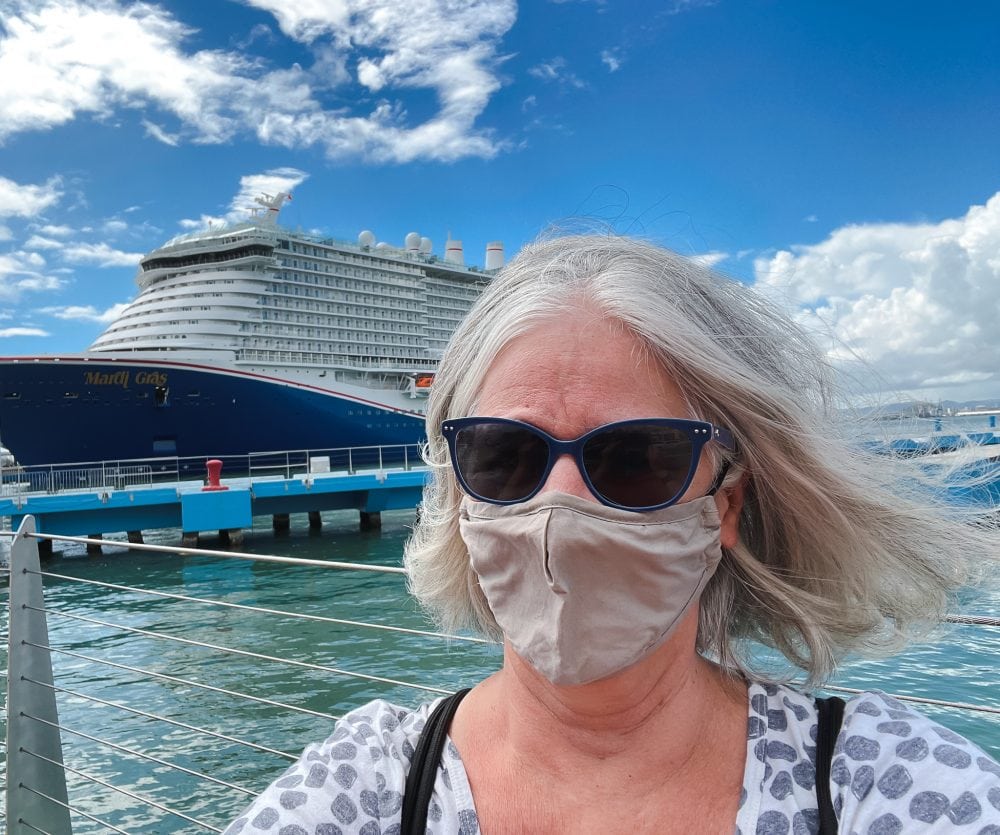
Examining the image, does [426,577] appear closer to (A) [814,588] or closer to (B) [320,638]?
(A) [814,588]

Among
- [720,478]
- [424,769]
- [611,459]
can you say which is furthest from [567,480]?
[424,769]

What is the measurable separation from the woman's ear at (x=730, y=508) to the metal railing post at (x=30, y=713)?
83.7 inches

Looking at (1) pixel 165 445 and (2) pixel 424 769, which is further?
(1) pixel 165 445

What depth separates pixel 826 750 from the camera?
0.91m

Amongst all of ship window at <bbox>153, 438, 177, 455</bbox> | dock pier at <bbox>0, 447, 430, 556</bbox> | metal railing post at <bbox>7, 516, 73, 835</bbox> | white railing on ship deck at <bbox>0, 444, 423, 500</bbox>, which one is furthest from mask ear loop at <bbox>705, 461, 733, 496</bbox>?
ship window at <bbox>153, 438, 177, 455</bbox>

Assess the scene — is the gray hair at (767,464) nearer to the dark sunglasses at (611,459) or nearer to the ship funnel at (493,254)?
the dark sunglasses at (611,459)

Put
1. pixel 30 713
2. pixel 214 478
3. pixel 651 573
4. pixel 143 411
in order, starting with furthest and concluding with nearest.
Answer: pixel 143 411, pixel 214 478, pixel 30 713, pixel 651 573

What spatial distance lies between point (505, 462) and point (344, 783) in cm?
48

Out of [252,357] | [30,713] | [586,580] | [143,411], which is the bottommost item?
[30,713]

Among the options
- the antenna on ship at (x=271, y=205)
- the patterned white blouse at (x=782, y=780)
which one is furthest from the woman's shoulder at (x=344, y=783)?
the antenna on ship at (x=271, y=205)

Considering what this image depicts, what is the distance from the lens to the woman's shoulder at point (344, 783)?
92cm

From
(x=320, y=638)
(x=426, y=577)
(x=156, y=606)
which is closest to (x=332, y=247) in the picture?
(x=156, y=606)

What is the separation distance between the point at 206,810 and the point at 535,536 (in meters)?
3.96

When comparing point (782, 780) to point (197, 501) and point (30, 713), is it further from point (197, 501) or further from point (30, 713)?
point (197, 501)
